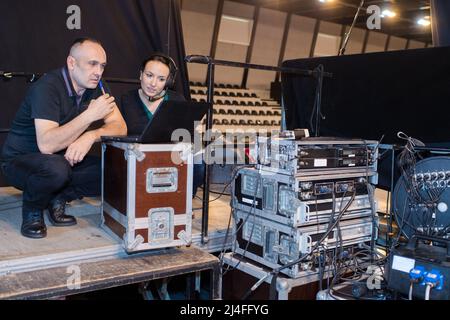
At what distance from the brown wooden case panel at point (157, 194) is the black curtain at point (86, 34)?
5.42ft

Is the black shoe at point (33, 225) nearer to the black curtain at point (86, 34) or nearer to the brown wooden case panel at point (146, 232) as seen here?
the brown wooden case panel at point (146, 232)

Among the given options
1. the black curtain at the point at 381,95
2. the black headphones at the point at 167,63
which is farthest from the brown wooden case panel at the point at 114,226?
the black curtain at the point at 381,95

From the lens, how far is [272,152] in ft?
6.40

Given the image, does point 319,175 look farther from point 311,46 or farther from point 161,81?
point 311,46

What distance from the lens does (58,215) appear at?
2.16m

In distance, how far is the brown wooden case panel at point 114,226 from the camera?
6.11 feet

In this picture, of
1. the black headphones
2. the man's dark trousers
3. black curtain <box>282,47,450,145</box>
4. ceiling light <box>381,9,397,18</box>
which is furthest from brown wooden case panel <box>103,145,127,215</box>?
ceiling light <box>381,9,397,18</box>

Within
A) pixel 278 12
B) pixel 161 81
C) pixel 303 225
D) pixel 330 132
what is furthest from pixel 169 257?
pixel 278 12

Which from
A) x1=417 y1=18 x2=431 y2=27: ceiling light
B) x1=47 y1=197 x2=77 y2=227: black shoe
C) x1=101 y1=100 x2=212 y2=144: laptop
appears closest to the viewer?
x1=101 y1=100 x2=212 y2=144: laptop

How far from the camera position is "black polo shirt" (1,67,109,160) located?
193cm

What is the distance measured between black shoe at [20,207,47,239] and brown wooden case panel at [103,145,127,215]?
0.30 meters

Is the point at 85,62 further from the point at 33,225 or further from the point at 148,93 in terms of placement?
the point at 33,225

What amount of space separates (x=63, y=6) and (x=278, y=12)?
7721mm

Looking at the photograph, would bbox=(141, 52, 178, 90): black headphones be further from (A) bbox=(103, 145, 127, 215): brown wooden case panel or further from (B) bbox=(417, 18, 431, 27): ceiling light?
(B) bbox=(417, 18, 431, 27): ceiling light
